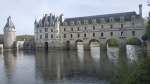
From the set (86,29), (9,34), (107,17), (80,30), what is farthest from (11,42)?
(107,17)

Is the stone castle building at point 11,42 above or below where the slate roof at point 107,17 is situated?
below

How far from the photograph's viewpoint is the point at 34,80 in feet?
51.6

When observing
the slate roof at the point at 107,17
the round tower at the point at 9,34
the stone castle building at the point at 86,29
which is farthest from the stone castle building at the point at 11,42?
the slate roof at the point at 107,17

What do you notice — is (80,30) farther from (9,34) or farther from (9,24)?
(9,24)

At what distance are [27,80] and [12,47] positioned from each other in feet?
189

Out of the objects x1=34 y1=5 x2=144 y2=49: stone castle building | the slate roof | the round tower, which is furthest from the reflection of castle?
the slate roof

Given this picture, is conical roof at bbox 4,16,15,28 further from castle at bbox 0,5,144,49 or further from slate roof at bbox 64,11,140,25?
slate roof at bbox 64,11,140,25

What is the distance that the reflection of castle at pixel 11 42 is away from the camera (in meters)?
69.5

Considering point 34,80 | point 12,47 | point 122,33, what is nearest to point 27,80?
point 34,80

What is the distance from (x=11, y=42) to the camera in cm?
7081

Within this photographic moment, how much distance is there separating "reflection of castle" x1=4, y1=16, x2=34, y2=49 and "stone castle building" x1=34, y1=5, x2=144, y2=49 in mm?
5805

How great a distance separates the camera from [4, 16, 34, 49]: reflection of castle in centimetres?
6950

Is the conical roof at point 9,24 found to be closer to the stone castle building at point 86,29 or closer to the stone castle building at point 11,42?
the stone castle building at point 11,42

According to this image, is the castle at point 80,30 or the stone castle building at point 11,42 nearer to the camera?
the castle at point 80,30
